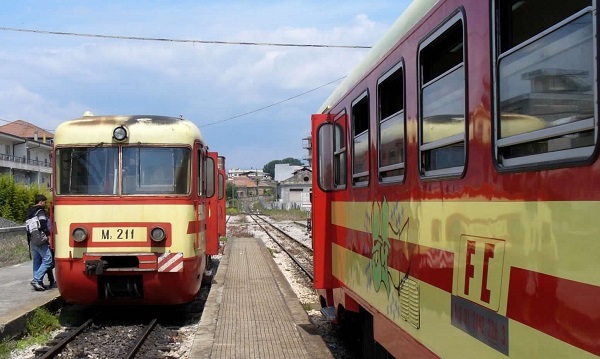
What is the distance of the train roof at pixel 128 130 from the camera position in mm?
8906

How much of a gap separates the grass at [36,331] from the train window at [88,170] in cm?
180

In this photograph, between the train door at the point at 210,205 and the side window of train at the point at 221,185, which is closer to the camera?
the train door at the point at 210,205

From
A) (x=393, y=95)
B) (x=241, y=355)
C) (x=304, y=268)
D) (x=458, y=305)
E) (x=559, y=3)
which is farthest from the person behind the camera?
(x=304, y=268)

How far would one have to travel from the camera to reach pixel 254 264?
1670 cm

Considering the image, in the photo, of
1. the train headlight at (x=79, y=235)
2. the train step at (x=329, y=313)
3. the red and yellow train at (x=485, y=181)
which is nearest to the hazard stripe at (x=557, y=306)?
the red and yellow train at (x=485, y=181)

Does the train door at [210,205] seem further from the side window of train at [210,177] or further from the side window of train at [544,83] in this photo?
the side window of train at [544,83]

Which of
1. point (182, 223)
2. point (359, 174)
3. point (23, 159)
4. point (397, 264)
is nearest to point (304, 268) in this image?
point (182, 223)

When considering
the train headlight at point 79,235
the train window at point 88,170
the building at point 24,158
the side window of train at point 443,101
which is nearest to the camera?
the side window of train at point 443,101

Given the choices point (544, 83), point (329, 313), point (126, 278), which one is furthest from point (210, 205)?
point (544, 83)

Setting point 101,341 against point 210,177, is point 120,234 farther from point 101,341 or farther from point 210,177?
point 210,177

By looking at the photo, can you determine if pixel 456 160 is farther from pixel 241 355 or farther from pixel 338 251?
pixel 241 355

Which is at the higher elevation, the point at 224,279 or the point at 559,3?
the point at 559,3

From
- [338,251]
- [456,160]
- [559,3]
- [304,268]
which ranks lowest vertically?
[304,268]

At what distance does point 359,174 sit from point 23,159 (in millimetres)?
60389
